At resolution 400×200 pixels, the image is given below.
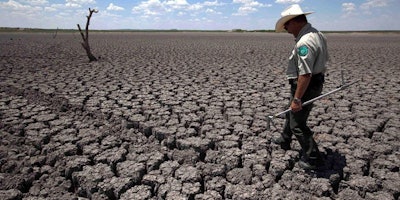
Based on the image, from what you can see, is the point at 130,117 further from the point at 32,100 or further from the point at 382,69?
the point at 382,69

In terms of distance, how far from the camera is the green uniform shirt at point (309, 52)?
2211mm

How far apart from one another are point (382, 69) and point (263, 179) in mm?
7743

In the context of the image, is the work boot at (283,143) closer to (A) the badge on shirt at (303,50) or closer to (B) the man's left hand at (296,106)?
(B) the man's left hand at (296,106)

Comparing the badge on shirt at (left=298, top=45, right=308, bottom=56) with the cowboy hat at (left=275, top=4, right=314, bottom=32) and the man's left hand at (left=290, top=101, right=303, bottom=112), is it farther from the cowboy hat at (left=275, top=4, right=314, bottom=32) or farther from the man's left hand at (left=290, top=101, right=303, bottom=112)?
the man's left hand at (left=290, top=101, right=303, bottom=112)

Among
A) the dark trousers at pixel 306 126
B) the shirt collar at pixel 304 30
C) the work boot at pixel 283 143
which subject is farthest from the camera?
the work boot at pixel 283 143

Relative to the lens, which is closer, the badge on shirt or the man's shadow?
the badge on shirt

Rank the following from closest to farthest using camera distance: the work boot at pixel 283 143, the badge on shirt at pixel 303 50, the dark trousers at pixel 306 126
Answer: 1. the badge on shirt at pixel 303 50
2. the dark trousers at pixel 306 126
3. the work boot at pixel 283 143

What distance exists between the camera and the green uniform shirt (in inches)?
87.0

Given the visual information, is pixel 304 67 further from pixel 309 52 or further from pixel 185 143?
pixel 185 143

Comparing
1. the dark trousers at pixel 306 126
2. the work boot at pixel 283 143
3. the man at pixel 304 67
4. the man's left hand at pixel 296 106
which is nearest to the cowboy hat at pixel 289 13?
the man at pixel 304 67

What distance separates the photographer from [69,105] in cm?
482

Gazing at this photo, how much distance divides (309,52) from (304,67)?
0.41 feet

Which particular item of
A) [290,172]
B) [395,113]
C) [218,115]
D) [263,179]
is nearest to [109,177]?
[263,179]

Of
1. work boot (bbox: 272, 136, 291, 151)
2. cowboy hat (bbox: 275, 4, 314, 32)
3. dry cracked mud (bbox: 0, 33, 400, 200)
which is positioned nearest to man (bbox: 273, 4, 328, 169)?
cowboy hat (bbox: 275, 4, 314, 32)
